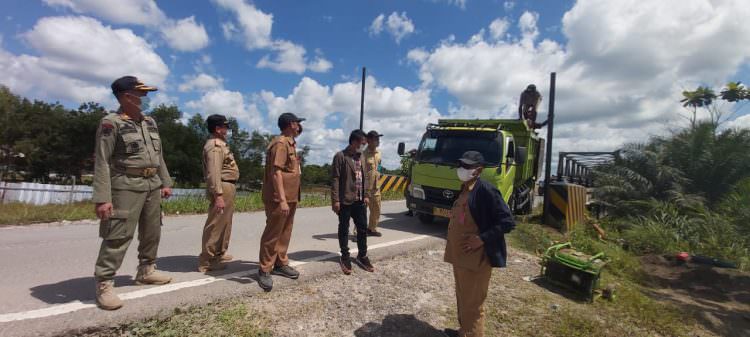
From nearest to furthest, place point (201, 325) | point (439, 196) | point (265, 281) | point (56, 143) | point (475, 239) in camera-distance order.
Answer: point (475, 239)
point (201, 325)
point (265, 281)
point (439, 196)
point (56, 143)

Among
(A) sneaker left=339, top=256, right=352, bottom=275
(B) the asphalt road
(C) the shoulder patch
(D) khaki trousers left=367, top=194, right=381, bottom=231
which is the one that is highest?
(C) the shoulder patch

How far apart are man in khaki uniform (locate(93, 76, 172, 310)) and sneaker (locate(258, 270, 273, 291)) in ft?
3.13

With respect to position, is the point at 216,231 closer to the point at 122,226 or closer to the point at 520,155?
the point at 122,226

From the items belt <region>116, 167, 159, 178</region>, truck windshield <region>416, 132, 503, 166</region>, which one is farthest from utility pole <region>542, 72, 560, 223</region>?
belt <region>116, 167, 159, 178</region>

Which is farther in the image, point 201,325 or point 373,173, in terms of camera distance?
point 373,173

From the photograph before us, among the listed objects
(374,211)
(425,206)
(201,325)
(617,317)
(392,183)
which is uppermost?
(392,183)

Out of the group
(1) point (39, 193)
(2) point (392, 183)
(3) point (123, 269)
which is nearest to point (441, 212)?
(3) point (123, 269)

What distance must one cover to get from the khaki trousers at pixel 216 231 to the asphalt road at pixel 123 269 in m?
0.21

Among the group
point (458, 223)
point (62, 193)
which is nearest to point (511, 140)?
point (458, 223)

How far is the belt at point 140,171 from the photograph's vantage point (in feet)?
10.0

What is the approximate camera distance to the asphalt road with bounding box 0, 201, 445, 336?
276cm

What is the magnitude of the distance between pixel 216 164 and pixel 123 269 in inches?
61.9

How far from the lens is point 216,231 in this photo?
3.95m

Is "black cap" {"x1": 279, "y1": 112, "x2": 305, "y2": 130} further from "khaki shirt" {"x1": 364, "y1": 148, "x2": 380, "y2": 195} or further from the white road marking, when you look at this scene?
"khaki shirt" {"x1": 364, "y1": 148, "x2": 380, "y2": 195}
